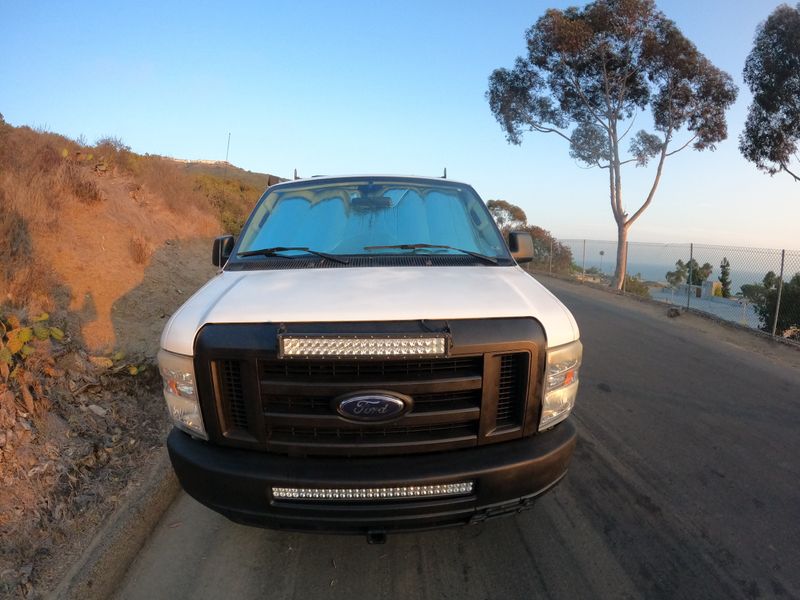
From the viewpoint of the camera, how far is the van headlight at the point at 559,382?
2504 mm

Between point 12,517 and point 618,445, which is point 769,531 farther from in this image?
point 12,517

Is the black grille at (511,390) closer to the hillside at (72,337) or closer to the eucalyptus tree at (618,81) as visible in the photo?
the hillside at (72,337)

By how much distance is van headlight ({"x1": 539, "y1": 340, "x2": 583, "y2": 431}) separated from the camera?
2504 mm

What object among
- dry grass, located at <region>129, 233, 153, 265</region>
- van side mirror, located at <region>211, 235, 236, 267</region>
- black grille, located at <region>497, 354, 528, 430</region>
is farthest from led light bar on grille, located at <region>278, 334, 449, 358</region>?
dry grass, located at <region>129, 233, 153, 265</region>

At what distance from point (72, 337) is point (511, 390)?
4.53 meters

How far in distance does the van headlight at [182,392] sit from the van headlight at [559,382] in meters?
1.67

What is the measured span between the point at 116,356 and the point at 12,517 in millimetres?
2052

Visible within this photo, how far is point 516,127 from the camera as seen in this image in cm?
2206

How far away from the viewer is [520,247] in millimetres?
3803

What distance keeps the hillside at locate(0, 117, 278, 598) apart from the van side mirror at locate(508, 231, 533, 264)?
253cm

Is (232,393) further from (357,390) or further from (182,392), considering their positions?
(357,390)

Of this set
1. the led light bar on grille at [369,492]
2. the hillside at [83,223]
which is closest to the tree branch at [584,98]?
the hillside at [83,223]

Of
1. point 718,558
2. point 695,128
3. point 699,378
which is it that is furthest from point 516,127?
point 718,558

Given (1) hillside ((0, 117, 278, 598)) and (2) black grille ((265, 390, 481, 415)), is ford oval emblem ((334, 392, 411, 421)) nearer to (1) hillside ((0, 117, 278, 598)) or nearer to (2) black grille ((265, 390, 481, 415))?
(2) black grille ((265, 390, 481, 415))
